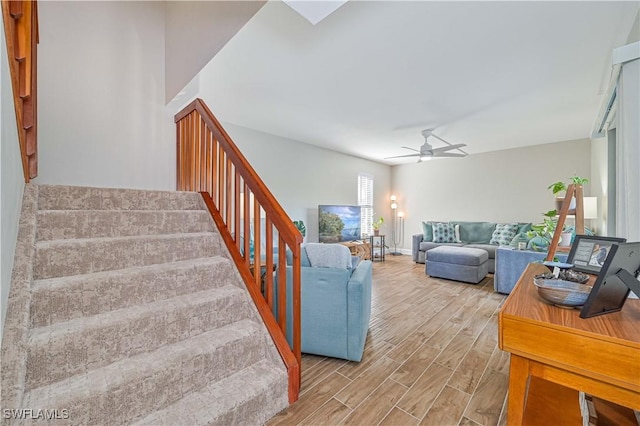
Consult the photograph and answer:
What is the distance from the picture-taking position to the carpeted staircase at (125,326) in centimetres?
111

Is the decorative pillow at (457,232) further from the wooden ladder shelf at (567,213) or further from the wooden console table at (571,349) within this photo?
the wooden console table at (571,349)

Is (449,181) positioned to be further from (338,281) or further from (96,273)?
(96,273)

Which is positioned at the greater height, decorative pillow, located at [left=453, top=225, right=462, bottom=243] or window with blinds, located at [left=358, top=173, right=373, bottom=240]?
window with blinds, located at [left=358, top=173, right=373, bottom=240]

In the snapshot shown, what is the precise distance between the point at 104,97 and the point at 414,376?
3885mm

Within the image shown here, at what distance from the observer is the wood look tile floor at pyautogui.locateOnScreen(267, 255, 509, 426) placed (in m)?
1.58

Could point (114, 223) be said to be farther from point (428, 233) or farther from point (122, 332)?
point (428, 233)

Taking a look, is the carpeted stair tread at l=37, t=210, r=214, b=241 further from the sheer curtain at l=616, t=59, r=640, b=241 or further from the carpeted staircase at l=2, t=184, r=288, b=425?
the sheer curtain at l=616, t=59, r=640, b=241

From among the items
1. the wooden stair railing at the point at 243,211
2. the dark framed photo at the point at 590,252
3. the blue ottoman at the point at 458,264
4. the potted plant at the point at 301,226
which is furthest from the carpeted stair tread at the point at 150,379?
the blue ottoman at the point at 458,264

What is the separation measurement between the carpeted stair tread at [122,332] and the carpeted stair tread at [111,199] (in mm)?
972

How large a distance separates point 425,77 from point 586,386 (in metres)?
2.87

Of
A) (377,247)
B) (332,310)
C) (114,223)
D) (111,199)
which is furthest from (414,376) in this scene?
(377,247)

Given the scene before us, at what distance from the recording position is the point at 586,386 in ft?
2.96

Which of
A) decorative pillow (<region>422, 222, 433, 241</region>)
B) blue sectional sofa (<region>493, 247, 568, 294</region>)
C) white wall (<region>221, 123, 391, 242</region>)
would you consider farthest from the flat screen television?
blue sectional sofa (<region>493, 247, 568, 294</region>)
